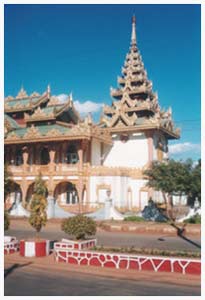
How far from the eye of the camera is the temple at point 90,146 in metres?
29.8

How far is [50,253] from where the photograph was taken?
14.1 meters

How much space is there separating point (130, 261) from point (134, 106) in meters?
24.1

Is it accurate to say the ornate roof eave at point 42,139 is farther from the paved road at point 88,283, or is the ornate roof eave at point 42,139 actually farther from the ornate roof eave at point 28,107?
the paved road at point 88,283

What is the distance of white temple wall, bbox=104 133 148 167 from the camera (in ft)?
106

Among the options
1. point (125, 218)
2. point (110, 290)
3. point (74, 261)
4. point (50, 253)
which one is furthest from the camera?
point (125, 218)

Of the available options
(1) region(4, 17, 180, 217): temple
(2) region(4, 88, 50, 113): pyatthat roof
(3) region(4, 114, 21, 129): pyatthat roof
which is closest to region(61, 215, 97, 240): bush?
(1) region(4, 17, 180, 217): temple

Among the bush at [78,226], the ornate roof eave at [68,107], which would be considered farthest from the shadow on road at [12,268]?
the ornate roof eave at [68,107]

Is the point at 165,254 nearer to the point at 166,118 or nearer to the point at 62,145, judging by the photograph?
the point at 62,145

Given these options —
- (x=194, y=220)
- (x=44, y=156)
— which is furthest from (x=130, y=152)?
(x=194, y=220)

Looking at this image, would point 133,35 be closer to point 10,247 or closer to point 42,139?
point 42,139

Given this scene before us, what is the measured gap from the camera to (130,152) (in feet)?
108

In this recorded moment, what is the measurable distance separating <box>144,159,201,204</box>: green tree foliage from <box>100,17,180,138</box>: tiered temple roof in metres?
8.32
